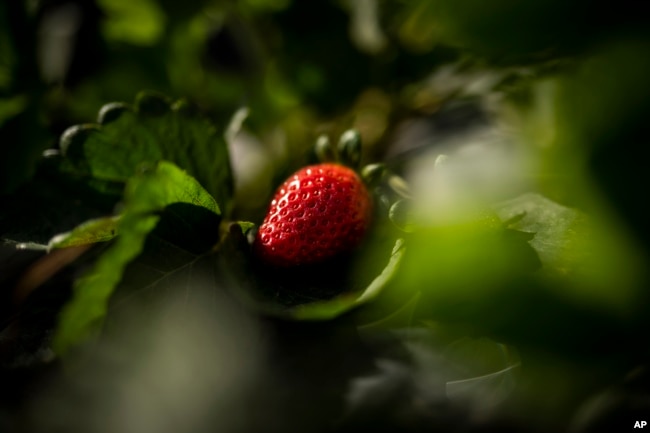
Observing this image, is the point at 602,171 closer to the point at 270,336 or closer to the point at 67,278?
the point at 270,336

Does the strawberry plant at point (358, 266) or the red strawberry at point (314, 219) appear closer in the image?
the strawberry plant at point (358, 266)

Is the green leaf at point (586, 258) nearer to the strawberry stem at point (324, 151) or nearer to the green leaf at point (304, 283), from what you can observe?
→ the green leaf at point (304, 283)

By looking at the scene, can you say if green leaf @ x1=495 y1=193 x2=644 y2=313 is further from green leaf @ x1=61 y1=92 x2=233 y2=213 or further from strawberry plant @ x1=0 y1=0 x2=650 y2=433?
green leaf @ x1=61 y1=92 x2=233 y2=213

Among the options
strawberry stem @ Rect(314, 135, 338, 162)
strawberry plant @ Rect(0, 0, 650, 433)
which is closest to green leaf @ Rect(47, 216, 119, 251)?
strawberry plant @ Rect(0, 0, 650, 433)

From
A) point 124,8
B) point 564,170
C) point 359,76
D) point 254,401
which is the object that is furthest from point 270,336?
point 124,8

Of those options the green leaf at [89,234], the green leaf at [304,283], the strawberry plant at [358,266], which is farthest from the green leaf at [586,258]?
the green leaf at [89,234]

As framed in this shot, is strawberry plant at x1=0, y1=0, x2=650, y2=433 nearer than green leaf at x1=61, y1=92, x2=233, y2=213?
Yes

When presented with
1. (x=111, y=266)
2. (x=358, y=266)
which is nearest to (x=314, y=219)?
(x=358, y=266)
